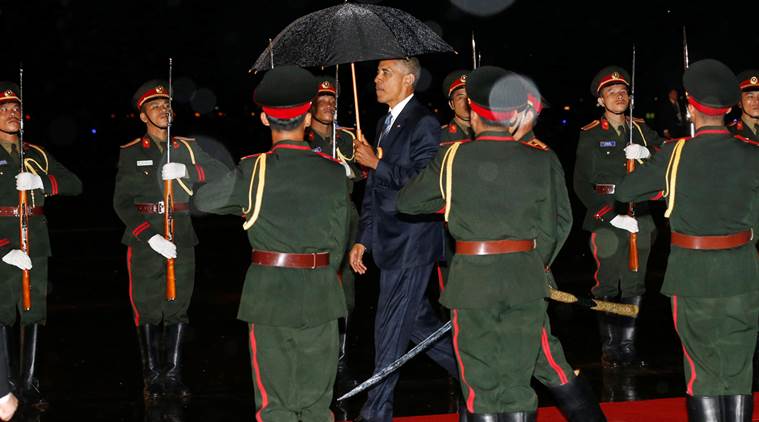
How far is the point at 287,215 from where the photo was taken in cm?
492

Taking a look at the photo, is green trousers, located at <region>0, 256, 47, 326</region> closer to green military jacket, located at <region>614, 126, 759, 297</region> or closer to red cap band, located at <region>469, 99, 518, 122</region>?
red cap band, located at <region>469, 99, 518, 122</region>

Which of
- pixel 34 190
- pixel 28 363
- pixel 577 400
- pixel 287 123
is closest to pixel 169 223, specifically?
pixel 34 190

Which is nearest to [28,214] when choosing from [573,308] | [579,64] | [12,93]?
[12,93]

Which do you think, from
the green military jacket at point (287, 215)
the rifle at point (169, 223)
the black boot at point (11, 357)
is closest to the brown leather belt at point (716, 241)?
the green military jacket at point (287, 215)

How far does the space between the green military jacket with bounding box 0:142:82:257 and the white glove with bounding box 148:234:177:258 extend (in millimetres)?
713

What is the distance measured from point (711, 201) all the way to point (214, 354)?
4633 mm

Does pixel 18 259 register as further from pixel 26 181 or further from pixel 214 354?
pixel 214 354

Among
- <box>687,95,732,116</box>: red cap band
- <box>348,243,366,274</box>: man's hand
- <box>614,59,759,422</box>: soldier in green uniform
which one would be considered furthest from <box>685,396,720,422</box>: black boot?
<box>348,243,366,274</box>: man's hand

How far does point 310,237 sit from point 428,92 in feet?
110

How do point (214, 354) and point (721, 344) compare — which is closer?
point (721, 344)

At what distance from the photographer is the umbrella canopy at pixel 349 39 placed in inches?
228

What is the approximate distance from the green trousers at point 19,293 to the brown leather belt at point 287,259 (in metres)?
2.57

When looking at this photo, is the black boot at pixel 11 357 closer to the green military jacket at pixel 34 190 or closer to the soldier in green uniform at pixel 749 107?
the green military jacket at pixel 34 190

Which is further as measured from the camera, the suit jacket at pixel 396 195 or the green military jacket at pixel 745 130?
the green military jacket at pixel 745 130
